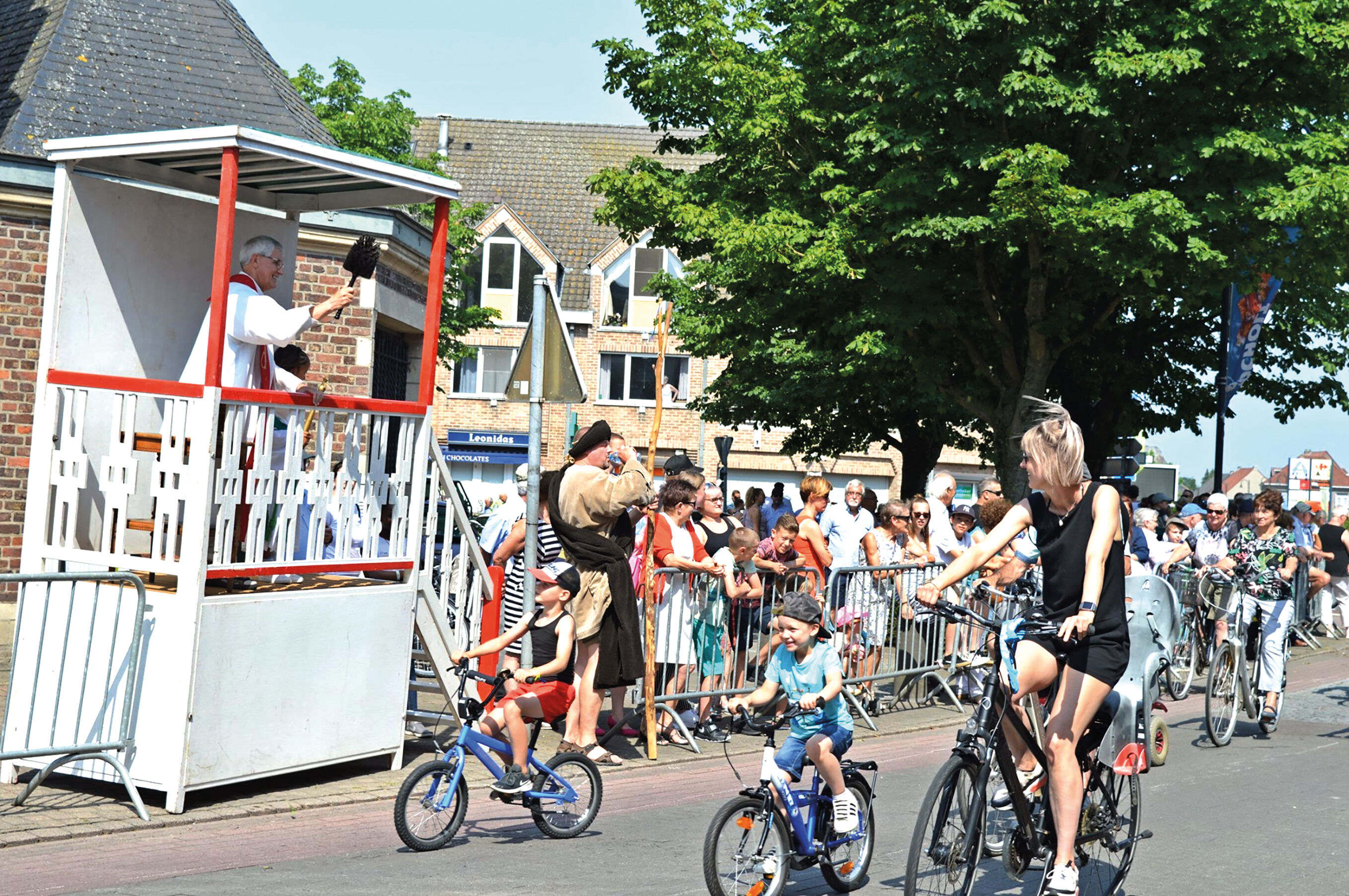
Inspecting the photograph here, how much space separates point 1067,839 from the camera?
18.7ft

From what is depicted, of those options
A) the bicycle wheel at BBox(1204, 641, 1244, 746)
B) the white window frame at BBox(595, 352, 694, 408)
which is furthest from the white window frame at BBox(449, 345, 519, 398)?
the bicycle wheel at BBox(1204, 641, 1244, 746)

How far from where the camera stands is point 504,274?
52938 millimetres

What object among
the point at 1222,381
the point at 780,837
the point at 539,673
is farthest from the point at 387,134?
the point at 780,837

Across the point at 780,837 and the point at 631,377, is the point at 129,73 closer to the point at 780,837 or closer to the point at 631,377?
the point at 780,837

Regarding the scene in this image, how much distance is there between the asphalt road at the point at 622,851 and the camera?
6.25m

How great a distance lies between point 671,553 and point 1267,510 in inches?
188

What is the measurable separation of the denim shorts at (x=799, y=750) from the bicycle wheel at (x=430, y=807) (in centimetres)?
158

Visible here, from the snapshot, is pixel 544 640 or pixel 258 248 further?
pixel 258 248

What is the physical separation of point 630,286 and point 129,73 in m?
39.1

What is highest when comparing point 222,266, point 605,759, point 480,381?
point 480,381

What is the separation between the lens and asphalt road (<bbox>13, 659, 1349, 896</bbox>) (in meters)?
6.25

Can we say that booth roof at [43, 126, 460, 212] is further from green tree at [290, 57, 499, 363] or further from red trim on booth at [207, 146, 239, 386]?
green tree at [290, 57, 499, 363]

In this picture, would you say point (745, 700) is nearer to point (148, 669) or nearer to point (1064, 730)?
point (1064, 730)

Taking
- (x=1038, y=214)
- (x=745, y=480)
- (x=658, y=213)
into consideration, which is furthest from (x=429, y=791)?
(x=745, y=480)
